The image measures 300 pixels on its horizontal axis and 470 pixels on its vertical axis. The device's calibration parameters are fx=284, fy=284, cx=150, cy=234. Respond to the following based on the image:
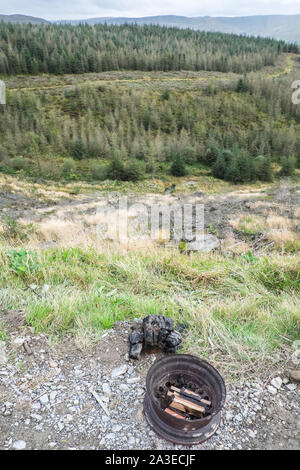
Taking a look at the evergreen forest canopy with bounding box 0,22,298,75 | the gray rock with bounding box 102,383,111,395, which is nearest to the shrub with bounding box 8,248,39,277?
the gray rock with bounding box 102,383,111,395

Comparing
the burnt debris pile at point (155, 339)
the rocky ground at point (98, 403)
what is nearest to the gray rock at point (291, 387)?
the rocky ground at point (98, 403)

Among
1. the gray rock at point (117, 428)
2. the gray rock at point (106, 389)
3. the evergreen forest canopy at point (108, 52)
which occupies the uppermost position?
the evergreen forest canopy at point (108, 52)

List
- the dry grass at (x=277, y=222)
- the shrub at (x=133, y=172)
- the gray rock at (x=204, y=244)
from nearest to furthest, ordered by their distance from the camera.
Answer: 1. the gray rock at (x=204, y=244)
2. the dry grass at (x=277, y=222)
3. the shrub at (x=133, y=172)

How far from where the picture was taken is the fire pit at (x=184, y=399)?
180cm

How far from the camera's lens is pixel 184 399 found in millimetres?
1985

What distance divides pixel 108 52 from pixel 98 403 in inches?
3455

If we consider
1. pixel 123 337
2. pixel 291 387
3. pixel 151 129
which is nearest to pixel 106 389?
pixel 123 337

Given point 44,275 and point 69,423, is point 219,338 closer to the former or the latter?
point 69,423

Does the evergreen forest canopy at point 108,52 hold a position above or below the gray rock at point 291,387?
above

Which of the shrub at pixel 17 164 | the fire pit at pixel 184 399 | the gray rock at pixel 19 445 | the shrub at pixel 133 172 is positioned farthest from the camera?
the shrub at pixel 17 164

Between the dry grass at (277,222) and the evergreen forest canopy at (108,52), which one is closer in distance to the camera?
the dry grass at (277,222)

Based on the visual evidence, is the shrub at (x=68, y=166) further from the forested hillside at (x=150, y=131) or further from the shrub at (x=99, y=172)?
the shrub at (x=99, y=172)

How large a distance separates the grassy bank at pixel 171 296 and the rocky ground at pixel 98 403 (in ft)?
0.65

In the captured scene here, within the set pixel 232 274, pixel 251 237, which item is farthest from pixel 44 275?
pixel 251 237
